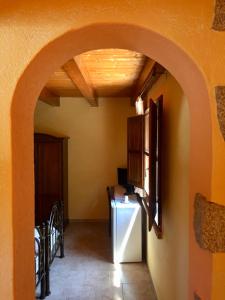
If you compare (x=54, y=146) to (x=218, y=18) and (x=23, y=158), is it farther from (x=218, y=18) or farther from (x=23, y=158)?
(x=218, y=18)

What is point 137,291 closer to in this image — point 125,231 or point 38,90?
point 125,231

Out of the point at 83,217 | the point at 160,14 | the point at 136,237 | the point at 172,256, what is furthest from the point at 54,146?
the point at 160,14

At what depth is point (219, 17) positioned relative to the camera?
36.4 inches

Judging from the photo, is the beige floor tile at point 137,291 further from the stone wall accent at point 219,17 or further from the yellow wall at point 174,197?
the stone wall accent at point 219,17

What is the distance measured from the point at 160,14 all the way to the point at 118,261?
10.6ft

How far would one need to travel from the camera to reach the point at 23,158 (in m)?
1.08

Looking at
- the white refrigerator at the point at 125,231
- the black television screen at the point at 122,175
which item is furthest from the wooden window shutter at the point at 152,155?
the black television screen at the point at 122,175

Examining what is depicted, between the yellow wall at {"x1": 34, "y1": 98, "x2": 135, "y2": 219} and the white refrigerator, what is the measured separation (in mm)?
1640

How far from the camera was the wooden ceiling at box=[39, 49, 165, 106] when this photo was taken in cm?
240

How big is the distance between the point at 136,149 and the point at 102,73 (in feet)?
3.03

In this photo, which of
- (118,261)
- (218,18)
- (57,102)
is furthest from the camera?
(57,102)

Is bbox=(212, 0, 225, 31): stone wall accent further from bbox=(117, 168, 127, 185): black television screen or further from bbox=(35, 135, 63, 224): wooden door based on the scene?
bbox=(117, 168, 127, 185): black television screen

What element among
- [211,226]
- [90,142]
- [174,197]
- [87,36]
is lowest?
[174,197]

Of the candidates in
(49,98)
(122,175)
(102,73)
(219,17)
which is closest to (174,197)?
(219,17)
